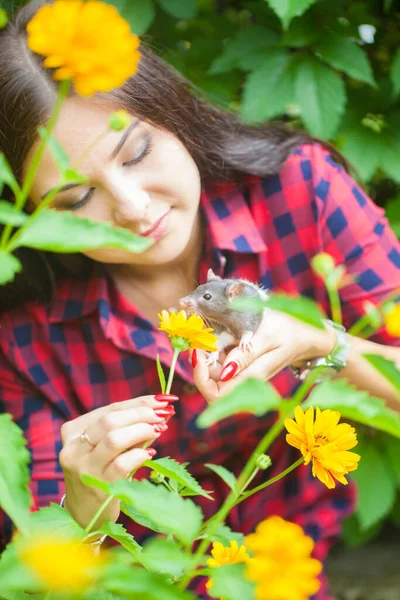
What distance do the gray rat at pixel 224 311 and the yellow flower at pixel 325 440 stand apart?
0.93 ft

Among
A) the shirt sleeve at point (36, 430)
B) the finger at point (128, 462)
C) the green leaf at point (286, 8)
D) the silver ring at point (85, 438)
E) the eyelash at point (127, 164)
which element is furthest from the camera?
the shirt sleeve at point (36, 430)

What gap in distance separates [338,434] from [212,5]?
1.38 metres

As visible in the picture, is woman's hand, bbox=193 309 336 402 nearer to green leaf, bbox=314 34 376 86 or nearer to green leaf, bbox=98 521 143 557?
green leaf, bbox=98 521 143 557

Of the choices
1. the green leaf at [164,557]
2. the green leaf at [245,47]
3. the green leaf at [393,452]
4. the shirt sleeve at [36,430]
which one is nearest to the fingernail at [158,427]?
the green leaf at [164,557]

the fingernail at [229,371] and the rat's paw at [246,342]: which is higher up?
the fingernail at [229,371]

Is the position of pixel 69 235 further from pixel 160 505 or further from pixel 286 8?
pixel 286 8

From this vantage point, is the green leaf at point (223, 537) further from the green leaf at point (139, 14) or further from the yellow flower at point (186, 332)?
the green leaf at point (139, 14)

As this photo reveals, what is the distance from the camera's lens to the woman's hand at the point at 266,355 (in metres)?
0.73

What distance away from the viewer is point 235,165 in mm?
1186

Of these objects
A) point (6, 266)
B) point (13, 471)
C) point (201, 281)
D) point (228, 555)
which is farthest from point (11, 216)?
point (201, 281)

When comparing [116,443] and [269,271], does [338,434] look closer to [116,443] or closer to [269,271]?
[116,443]

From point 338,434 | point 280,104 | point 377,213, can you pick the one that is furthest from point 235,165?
point 338,434

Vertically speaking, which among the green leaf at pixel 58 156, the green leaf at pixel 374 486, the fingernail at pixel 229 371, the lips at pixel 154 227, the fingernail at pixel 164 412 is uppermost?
the green leaf at pixel 58 156

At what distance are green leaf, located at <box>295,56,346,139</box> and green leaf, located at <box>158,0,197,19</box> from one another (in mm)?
224
